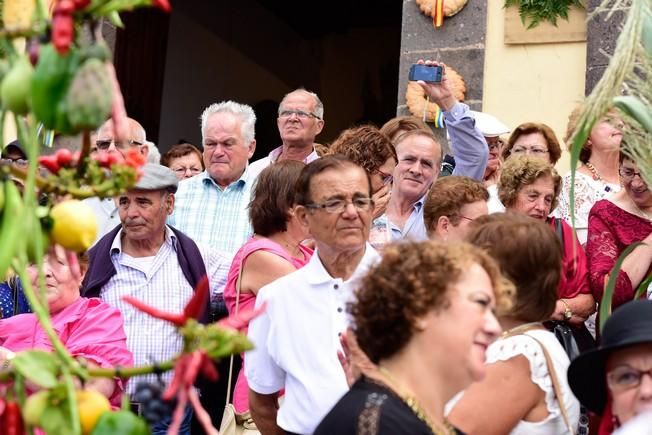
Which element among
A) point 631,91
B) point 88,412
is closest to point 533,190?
point 631,91

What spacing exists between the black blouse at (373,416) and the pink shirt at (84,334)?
1.82m

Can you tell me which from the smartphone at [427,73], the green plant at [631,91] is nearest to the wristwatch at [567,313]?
the smartphone at [427,73]

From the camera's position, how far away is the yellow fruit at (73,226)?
4.33ft

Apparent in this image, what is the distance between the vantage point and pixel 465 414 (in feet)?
8.82

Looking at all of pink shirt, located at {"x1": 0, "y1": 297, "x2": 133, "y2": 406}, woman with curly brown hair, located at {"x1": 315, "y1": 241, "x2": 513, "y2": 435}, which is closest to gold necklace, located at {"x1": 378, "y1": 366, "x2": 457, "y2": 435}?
woman with curly brown hair, located at {"x1": 315, "y1": 241, "x2": 513, "y2": 435}

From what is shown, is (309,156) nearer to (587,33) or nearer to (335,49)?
(587,33)

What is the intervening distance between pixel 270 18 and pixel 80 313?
9.35 m

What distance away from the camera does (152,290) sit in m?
4.72

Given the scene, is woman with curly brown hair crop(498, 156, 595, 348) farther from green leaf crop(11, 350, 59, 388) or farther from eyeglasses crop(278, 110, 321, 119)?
green leaf crop(11, 350, 59, 388)

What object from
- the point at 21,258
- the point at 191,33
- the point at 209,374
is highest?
the point at 191,33

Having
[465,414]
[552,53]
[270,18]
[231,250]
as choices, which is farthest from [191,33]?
[465,414]

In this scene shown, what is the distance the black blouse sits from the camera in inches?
76.4

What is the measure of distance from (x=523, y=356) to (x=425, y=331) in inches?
29.7

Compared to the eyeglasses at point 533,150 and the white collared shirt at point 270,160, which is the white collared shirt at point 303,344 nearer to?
the eyeglasses at point 533,150
